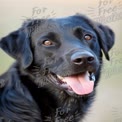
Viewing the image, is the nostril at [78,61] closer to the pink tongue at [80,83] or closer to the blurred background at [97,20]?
the pink tongue at [80,83]

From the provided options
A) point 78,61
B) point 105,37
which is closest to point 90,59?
point 78,61

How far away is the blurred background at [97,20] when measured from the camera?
1.60 meters

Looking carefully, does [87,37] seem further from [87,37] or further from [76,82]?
[76,82]

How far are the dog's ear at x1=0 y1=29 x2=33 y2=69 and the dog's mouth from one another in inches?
4.1

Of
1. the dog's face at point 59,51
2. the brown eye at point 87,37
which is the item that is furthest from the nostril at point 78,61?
the brown eye at point 87,37

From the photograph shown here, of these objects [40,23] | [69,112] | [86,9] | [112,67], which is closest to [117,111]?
[112,67]

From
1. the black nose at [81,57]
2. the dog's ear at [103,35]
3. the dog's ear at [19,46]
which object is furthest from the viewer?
the dog's ear at [103,35]

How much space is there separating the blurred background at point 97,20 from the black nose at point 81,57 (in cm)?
30

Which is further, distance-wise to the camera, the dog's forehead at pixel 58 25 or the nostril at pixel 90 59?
the dog's forehead at pixel 58 25

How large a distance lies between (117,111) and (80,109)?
0.29 m

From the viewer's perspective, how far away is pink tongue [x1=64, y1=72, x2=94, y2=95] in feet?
4.61

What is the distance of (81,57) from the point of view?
134 cm

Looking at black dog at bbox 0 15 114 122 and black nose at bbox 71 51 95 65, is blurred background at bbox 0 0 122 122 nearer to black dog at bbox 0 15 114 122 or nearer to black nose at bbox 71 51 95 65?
black dog at bbox 0 15 114 122

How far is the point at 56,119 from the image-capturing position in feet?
5.04
